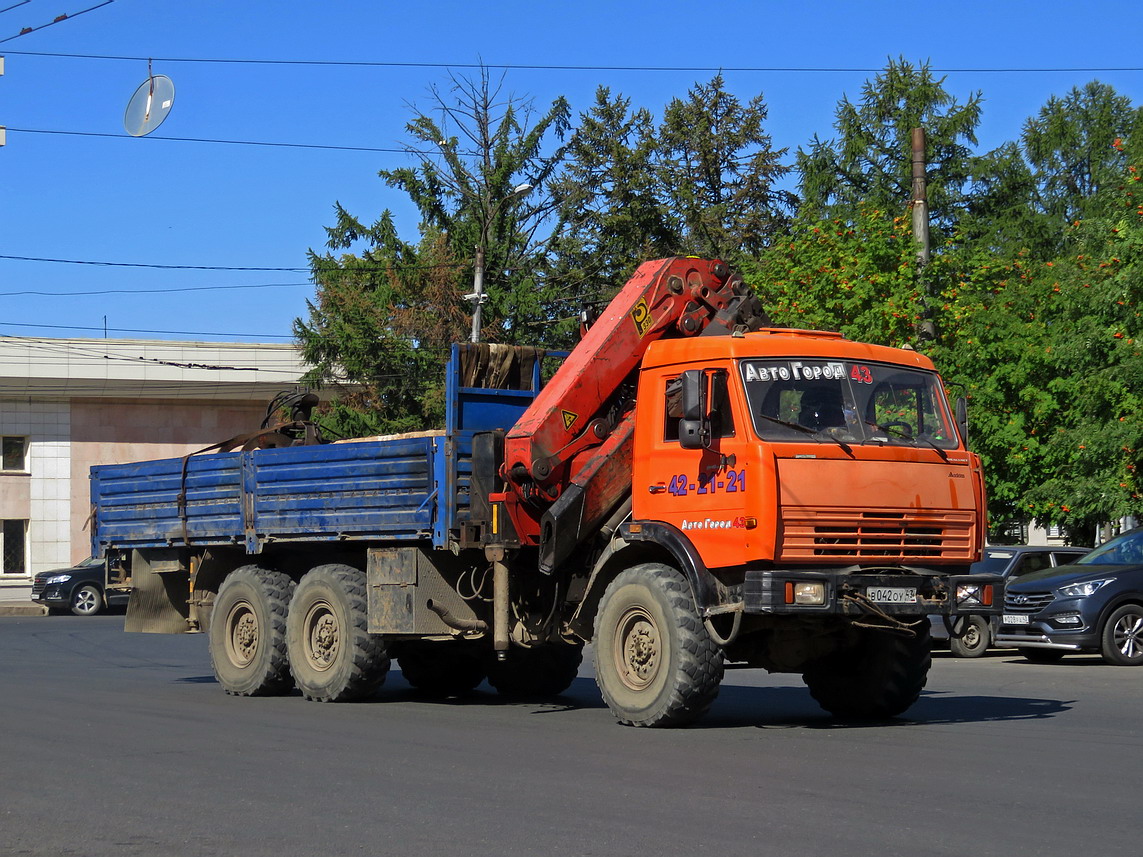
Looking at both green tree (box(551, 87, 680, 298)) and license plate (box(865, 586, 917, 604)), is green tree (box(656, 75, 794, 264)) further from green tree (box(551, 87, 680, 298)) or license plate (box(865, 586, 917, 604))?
license plate (box(865, 586, 917, 604))

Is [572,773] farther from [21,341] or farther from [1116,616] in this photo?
[21,341]

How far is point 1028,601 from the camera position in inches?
769

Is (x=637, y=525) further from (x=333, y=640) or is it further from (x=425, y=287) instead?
(x=425, y=287)

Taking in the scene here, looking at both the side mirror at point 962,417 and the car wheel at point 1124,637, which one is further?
the car wheel at point 1124,637

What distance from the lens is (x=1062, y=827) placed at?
7250 millimetres

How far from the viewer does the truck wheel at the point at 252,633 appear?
588 inches

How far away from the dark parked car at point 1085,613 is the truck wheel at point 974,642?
40.2 inches

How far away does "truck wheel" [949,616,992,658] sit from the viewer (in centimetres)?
2081

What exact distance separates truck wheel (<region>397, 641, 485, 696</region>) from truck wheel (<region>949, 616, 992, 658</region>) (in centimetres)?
799

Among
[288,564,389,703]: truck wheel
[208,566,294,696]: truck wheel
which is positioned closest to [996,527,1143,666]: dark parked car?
[288,564,389,703]: truck wheel

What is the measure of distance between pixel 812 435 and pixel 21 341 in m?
38.3

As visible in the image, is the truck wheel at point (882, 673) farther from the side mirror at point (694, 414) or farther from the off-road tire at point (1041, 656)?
the off-road tire at point (1041, 656)

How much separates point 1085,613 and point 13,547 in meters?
35.4

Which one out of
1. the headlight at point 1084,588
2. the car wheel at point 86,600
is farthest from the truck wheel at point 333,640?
the car wheel at point 86,600
